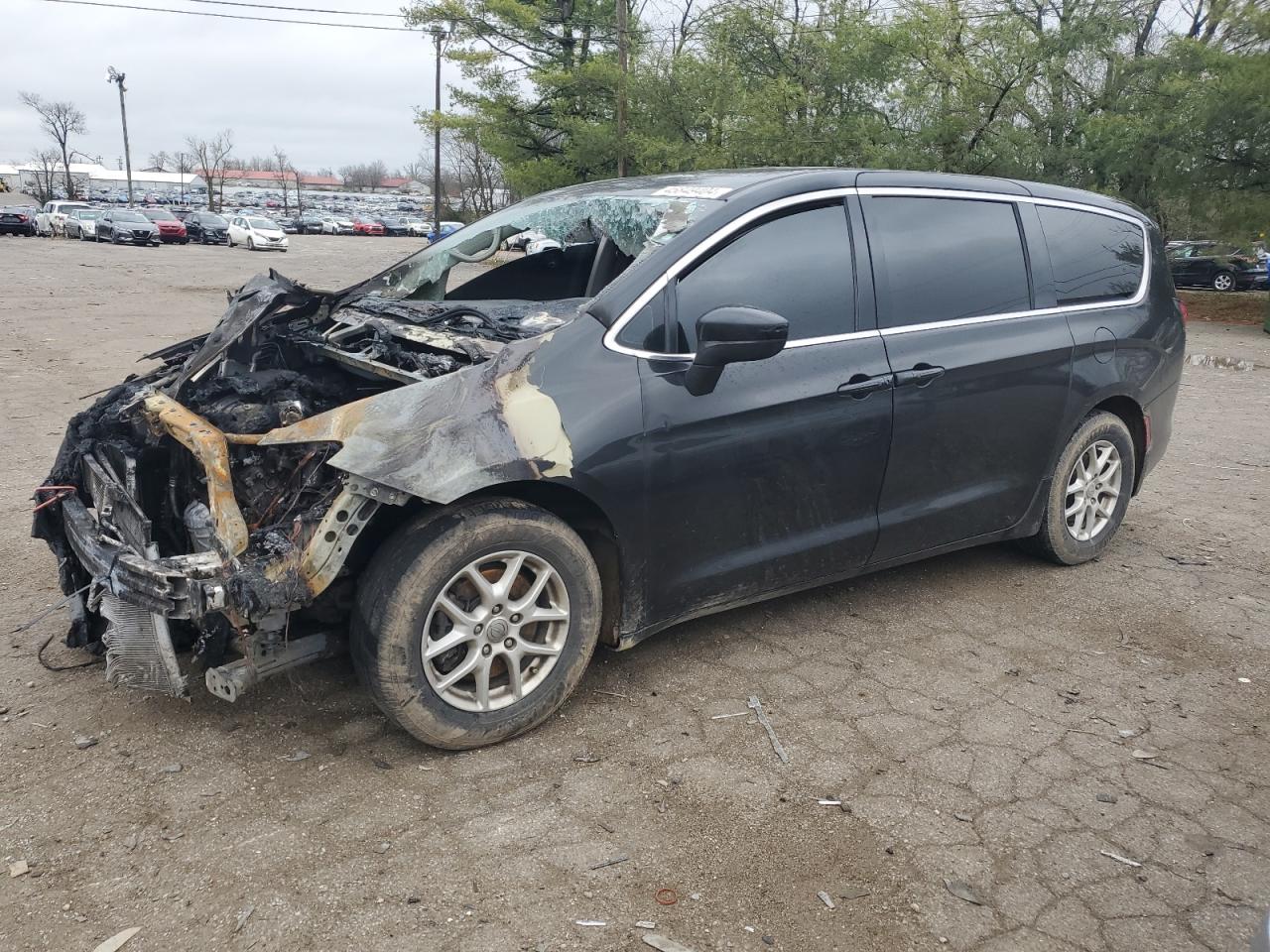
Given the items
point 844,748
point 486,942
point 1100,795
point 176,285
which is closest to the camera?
point 486,942

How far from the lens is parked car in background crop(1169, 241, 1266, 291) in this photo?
2677 cm

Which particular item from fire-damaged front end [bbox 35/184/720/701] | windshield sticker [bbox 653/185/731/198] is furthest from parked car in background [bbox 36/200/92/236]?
windshield sticker [bbox 653/185/731/198]

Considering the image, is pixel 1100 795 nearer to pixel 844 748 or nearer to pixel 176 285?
pixel 844 748

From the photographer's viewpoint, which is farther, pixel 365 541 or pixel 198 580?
pixel 365 541

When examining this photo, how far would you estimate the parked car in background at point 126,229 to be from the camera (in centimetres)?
3644

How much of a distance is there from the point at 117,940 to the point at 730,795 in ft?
5.43

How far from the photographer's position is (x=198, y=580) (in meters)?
2.77

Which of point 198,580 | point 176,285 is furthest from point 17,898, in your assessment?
point 176,285

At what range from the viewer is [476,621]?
10.0 ft

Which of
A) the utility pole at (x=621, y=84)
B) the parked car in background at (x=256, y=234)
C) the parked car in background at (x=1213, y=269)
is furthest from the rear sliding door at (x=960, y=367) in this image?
the parked car in background at (x=256, y=234)

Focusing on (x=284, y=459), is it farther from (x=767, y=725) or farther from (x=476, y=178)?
(x=476, y=178)

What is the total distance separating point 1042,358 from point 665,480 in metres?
2.04

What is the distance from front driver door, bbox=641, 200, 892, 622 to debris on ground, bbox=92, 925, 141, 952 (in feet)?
5.79

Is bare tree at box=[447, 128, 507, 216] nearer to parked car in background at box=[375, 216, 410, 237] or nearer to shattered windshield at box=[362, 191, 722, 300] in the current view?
parked car in background at box=[375, 216, 410, 237]
